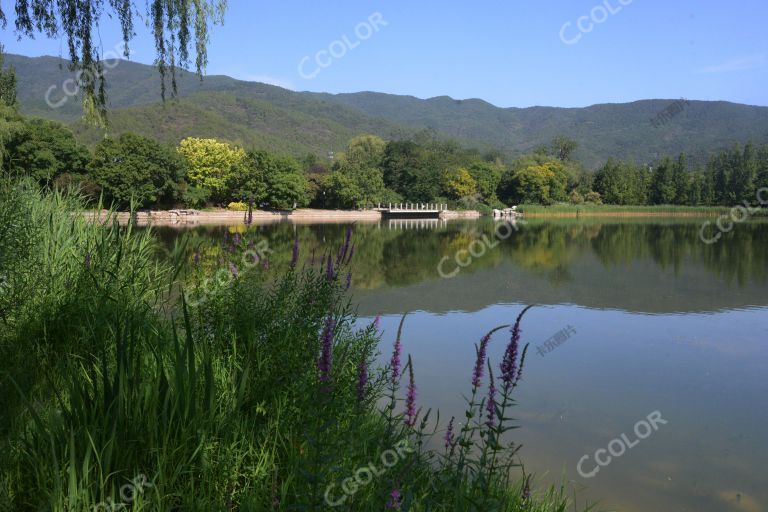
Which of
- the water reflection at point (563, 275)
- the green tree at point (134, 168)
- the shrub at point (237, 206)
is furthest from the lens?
the shrub at point (237, 206)

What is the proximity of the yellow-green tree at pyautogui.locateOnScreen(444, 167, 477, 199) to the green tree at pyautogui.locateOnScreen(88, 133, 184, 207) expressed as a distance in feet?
130

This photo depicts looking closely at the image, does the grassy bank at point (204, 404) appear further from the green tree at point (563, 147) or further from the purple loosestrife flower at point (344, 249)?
the green tree at point (563, 147)

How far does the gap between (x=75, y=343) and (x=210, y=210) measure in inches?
2078

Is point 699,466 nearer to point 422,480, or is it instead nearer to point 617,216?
point 422,480

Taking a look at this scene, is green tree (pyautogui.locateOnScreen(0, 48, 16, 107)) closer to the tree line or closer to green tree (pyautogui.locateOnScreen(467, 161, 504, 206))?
the tree line

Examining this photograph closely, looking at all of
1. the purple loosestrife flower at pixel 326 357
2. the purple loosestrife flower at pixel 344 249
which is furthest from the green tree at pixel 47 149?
the purple loosestrife flower at pixel 326 357

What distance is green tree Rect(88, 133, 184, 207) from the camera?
46156mm

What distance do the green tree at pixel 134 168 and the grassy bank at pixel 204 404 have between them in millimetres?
41329

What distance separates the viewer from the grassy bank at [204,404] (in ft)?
8.15

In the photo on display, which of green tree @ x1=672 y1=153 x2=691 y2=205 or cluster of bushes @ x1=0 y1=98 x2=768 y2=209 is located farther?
green tree @ x1=672 y1=153 x2=691 y2=205

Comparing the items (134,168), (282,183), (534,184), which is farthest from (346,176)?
(534,184)

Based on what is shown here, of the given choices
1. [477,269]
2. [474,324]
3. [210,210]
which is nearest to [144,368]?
[474,324]

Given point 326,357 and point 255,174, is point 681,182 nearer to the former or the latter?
point 255,174

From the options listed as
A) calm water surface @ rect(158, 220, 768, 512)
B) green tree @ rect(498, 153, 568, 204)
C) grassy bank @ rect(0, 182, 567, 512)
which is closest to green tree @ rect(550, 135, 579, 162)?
green tree @ rect(498, 153, 568, 204)
